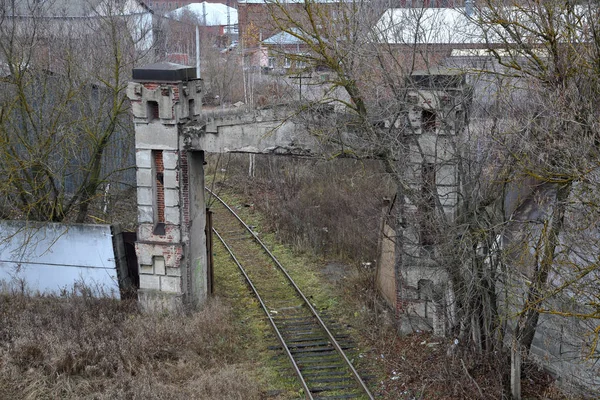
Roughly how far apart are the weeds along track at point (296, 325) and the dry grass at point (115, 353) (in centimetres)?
102

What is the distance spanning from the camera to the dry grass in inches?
473

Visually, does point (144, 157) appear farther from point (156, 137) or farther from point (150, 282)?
point (150, 282)

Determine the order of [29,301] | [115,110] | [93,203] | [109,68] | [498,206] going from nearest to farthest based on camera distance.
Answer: [498,206] → [29,301] → [115,110] → [109,68] → [93,203]

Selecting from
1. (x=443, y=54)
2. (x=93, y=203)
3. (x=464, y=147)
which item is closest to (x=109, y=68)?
(x=93, y=203)

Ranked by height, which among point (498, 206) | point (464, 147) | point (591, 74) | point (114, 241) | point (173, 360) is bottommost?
point (173, 360)

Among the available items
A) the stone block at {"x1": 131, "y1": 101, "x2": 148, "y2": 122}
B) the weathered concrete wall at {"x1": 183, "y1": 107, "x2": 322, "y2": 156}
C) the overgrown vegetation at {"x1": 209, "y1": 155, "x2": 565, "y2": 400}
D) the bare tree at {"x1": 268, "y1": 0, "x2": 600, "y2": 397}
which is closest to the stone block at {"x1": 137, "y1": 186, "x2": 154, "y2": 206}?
the weathered concrete wall at {"x1": 183, "y1": 107, "x2": 322, "y2": 156}

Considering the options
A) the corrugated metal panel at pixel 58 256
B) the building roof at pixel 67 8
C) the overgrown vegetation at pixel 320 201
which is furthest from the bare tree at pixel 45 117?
the overgrown vegetation at pixel 320 201

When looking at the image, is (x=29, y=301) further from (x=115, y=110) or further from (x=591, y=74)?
(x=591, y=74)

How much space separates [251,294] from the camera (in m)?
17.3

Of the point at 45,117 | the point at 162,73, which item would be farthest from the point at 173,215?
the point at 45,117

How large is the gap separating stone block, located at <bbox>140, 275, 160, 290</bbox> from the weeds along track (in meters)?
2.45

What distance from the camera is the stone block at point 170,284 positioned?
1520 cm

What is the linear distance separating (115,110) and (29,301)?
15.2 ft

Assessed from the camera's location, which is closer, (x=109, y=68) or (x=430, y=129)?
(x=430, y=129)
